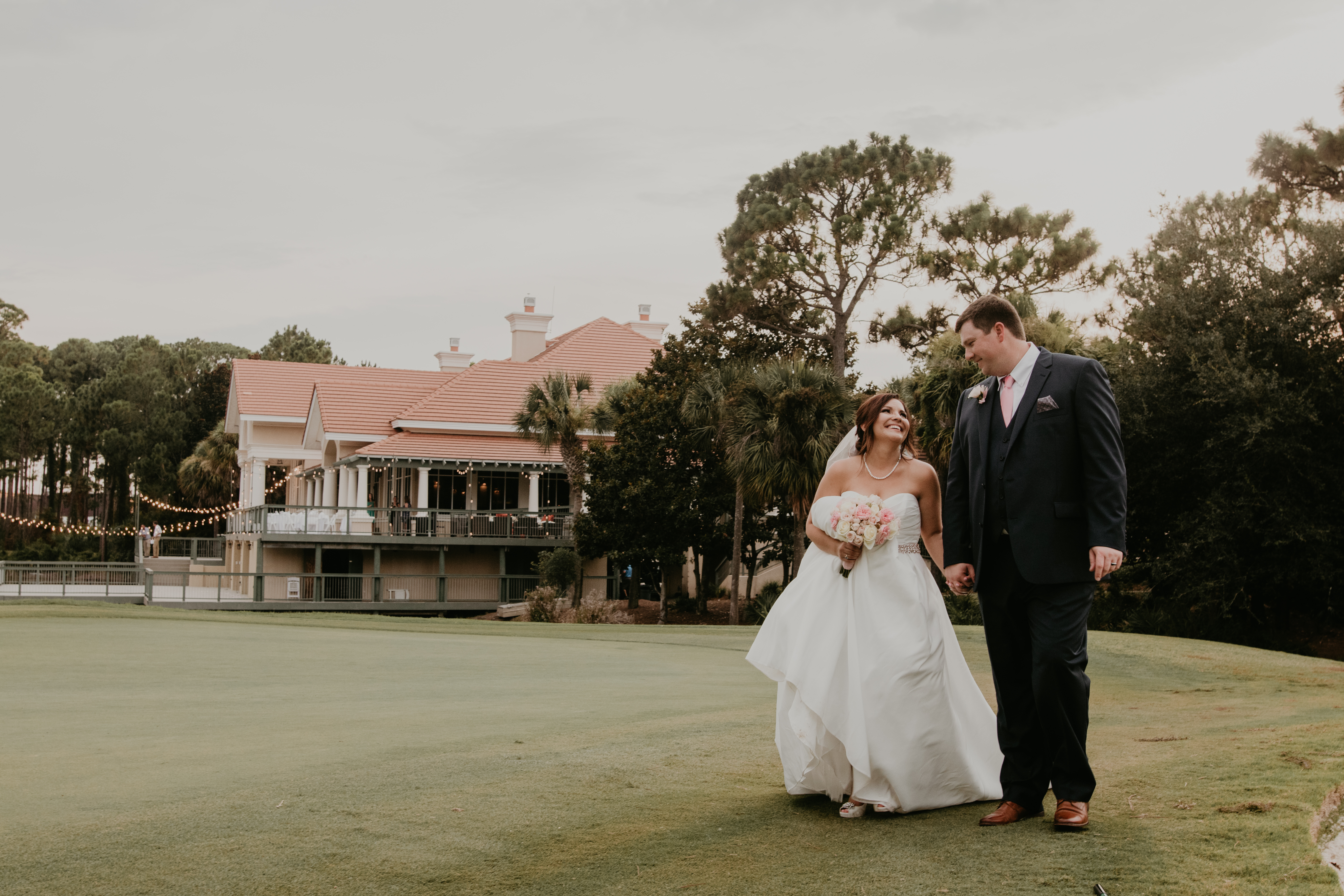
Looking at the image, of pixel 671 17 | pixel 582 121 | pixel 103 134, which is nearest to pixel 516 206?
pixel 582 121

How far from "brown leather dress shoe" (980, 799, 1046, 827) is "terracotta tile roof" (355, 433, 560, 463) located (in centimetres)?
3306

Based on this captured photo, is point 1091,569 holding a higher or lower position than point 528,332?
lower

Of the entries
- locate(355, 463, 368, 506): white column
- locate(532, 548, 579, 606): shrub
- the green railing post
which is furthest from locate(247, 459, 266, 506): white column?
locate(532, 548, 579, 606): shrub

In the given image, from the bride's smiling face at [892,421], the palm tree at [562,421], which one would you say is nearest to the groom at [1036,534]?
the bride's smiling face at [892,421]

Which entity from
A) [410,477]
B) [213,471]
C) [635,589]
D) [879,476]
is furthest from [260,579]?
[879,476]

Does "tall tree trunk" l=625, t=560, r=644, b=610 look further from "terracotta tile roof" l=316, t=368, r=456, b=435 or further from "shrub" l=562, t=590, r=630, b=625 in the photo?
"terracotta tile roof" l=316, t=368, r=456, b=435

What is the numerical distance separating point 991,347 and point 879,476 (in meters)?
1.01

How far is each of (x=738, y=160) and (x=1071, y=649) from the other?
3351 cm

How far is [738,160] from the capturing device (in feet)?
120

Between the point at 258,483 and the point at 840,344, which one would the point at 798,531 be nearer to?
the point at 840,344

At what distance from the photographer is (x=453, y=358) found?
51438mm

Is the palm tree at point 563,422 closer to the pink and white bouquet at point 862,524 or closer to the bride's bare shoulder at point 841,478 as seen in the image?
the bride's bare shoulder at point 841,478

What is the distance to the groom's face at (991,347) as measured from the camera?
193 inches

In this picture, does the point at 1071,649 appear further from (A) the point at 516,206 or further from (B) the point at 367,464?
(B) the point at 367,464
